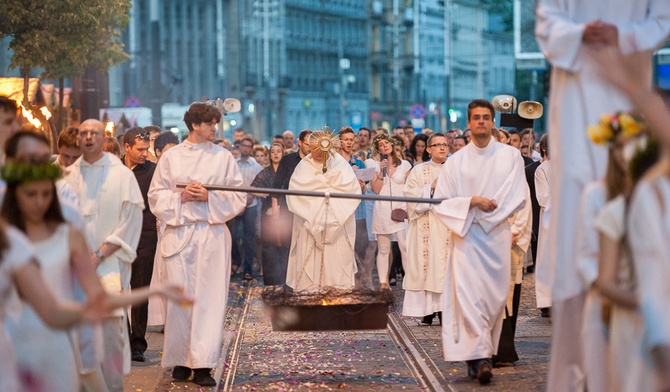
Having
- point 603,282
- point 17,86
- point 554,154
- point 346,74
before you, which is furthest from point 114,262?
point 346,74

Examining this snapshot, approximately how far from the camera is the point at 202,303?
12.0 metres

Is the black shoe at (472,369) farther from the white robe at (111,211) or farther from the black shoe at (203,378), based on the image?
the white robe at (111,211)

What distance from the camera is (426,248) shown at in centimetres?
1703

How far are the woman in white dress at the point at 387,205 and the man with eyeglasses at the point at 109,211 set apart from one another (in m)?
9.54

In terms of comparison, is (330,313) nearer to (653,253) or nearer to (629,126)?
(629,126)

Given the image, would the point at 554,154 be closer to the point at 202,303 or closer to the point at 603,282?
the point at 603,282

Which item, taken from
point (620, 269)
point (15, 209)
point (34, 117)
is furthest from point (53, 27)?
point (620, 269)

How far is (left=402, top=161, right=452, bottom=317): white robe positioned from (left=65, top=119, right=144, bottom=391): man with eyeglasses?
592 cm

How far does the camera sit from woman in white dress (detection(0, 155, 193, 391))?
21.8 ft

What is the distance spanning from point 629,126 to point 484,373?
518cm

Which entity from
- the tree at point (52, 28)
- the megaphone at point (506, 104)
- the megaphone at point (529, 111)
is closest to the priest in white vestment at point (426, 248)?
the megaphone at point (529, 111)

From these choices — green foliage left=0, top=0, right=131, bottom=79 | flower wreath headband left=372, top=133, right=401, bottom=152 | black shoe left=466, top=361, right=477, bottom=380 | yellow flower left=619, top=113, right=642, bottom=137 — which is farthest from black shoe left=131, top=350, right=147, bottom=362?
green foliage left=0, top=0, right=131, bottom=79

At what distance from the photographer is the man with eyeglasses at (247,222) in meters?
23.2

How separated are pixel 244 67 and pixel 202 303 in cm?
9638
